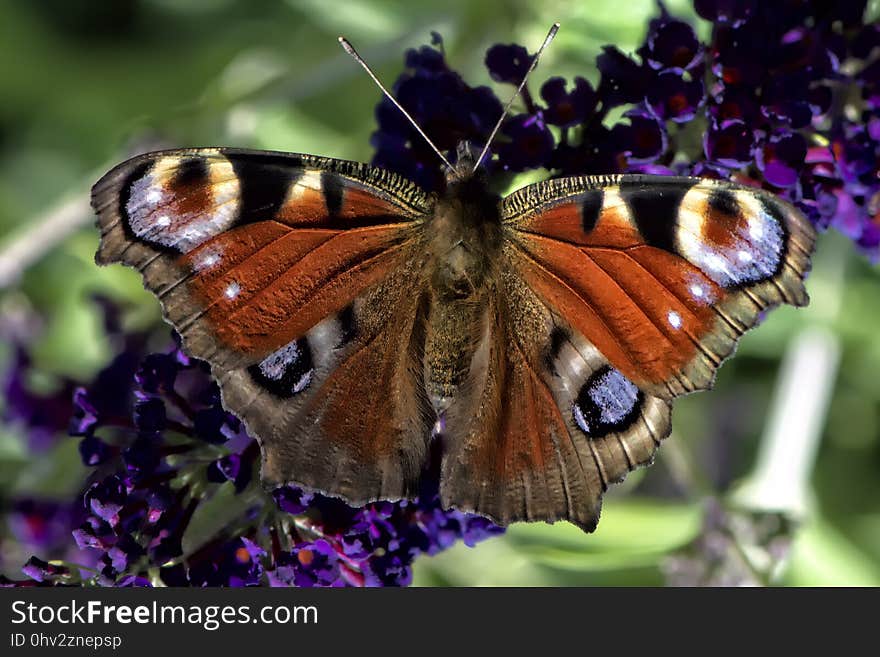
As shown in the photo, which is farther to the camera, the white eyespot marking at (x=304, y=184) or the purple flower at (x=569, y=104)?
the purple flower at (x=569, y=104)

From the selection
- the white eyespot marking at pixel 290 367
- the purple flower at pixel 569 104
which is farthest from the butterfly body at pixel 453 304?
the purple flower at pixel 569 104

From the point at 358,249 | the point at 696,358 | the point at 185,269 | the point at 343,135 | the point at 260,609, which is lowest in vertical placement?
the point at 260,609

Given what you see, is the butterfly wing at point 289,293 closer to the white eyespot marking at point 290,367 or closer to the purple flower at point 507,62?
the white eyespot marking at point 290,367

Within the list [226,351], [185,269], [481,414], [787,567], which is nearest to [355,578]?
[481,414]

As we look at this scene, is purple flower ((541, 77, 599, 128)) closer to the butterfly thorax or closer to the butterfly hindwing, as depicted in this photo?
the butterfly thorax

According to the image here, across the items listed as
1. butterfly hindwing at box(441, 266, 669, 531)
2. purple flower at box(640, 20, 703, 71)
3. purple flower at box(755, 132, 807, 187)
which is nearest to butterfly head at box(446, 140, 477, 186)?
butterfly hindwing at box(441, 266, 669, 531)

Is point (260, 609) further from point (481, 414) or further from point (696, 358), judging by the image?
point (696, 358)

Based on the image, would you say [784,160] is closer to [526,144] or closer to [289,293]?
[526,144]

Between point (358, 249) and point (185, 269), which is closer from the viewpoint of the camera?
point (185, 269)
